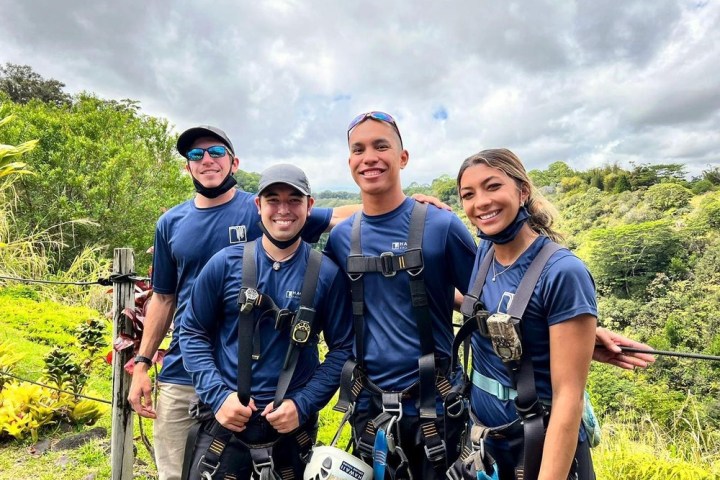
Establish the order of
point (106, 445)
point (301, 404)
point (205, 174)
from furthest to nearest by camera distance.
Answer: point (106, 445)
point (205, 174)
point (301, 404)

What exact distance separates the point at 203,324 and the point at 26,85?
41.2m

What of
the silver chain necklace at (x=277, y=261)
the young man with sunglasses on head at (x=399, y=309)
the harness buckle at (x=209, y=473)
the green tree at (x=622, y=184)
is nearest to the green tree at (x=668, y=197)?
the green tree at (x=622, y=184)

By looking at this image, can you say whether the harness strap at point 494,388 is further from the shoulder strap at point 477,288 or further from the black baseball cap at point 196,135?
the black baseball cap at point 196,135

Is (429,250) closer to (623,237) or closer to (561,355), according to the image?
(561,355)

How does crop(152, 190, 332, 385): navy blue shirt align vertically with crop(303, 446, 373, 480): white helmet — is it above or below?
above

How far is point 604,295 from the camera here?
2870cm

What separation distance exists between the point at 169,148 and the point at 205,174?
18195 millimetres

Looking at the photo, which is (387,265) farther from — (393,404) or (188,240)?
(188,240)

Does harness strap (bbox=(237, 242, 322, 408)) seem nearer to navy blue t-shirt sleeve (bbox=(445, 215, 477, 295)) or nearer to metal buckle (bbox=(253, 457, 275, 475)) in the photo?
metal buckle (bbox=(253, 457, 275, 475))

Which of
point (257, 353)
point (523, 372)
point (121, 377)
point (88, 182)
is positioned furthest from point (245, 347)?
point (88, 182)

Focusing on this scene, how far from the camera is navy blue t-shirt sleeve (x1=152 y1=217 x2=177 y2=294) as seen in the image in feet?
9.21

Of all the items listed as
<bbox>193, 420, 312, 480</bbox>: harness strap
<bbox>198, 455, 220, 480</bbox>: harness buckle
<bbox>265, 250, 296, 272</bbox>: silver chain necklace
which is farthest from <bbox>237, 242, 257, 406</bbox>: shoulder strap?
<bbox>198, 455, 220, 480</bbox>: harness buckle

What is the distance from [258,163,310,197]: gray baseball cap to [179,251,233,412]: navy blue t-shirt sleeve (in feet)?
1.45

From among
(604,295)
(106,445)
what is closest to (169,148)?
(106,445)
